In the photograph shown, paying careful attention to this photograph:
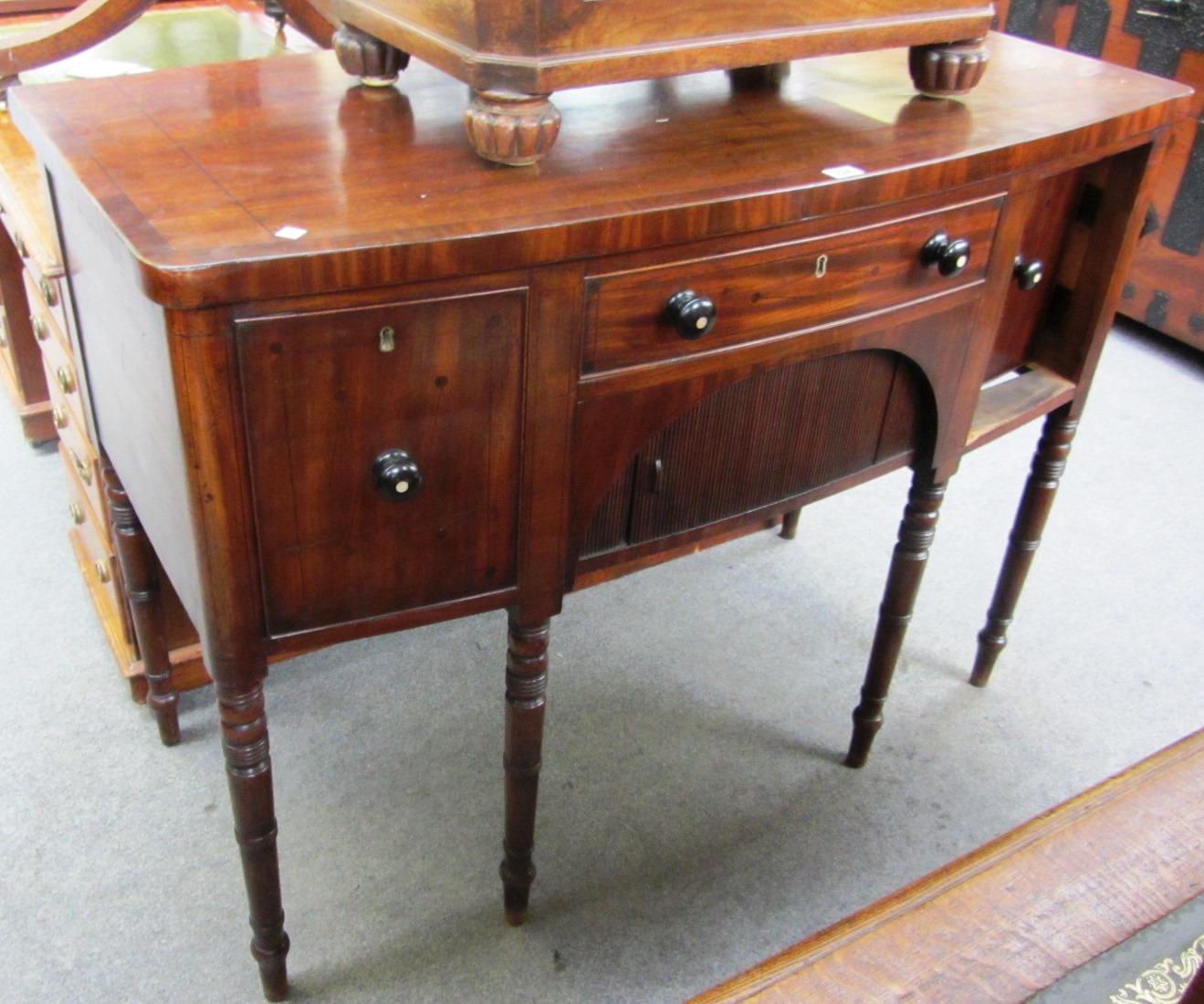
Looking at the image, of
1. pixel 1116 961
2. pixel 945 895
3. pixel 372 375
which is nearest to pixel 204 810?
pixel 372 375

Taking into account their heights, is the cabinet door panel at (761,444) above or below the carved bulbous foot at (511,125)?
below

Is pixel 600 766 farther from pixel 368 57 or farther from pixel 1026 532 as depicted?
pixel 368 57

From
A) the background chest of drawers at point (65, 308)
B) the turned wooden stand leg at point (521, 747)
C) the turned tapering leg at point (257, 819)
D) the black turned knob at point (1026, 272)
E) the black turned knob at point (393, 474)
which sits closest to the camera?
the black turned knob at point (393, 474)

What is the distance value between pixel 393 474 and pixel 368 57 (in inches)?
19.9

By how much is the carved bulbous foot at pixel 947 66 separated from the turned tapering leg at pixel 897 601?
470 mm

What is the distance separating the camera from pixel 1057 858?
42.0 inches

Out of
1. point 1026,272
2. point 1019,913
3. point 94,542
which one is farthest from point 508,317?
point 94,542

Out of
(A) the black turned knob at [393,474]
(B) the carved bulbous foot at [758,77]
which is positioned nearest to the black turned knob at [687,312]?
(A) the black turned knob at [393,474]

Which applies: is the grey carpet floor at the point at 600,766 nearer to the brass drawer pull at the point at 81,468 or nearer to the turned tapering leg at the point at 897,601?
the turned tapering leg at the point at 897,601

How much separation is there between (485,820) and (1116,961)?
0.95 meters

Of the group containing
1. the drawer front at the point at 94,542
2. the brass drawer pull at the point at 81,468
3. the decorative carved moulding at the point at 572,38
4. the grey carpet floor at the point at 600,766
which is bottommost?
the grey carpet floor at the point at 600,766

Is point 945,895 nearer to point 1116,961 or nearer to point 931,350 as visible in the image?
point 1116,961

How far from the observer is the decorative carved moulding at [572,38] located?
103 centimetres

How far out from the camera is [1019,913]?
3.34 ft
